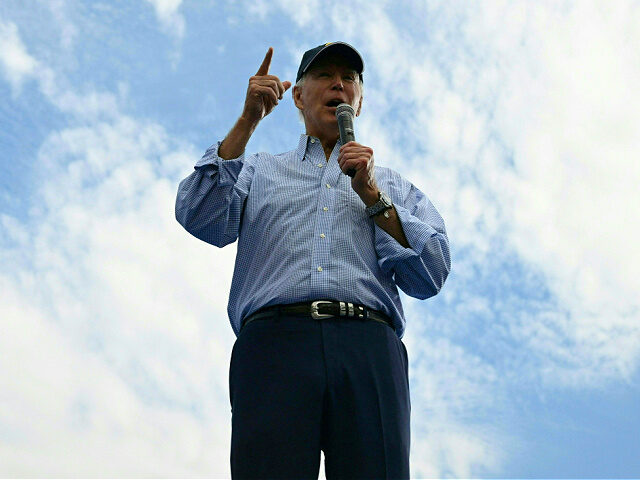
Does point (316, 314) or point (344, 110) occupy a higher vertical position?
point (344, 110)

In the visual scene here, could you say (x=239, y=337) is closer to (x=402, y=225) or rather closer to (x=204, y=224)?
(x=204, y=224)

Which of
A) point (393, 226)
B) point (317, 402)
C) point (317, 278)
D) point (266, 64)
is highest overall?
point (266, 64)

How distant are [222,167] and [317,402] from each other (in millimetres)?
1247

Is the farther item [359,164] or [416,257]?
[416,257]

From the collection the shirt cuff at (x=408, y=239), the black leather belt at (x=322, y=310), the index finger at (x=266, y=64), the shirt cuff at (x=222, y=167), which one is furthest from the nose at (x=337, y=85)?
the black leather belt at (x=322, y=310)

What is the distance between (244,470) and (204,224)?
1.24 metres

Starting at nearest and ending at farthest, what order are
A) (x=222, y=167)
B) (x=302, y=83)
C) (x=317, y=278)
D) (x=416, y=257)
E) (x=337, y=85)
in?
(x=317, y=278)
(x=416, y=257)
(x=222, y=167)
(x=337, y=85)
(x=302, y=83)

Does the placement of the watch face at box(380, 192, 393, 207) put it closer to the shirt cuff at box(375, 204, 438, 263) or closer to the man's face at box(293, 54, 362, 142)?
the shirt cuff at box(375, 204, 438, 263)

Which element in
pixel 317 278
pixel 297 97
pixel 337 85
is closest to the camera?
pixel 317 278

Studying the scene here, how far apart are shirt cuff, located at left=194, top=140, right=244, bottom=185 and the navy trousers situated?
76 centimetres

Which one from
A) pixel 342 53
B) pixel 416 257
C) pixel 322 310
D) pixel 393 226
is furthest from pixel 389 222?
pixel 342 53

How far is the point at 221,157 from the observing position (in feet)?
12.0

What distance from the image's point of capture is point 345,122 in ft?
12.2

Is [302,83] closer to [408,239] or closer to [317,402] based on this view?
[408,239]
